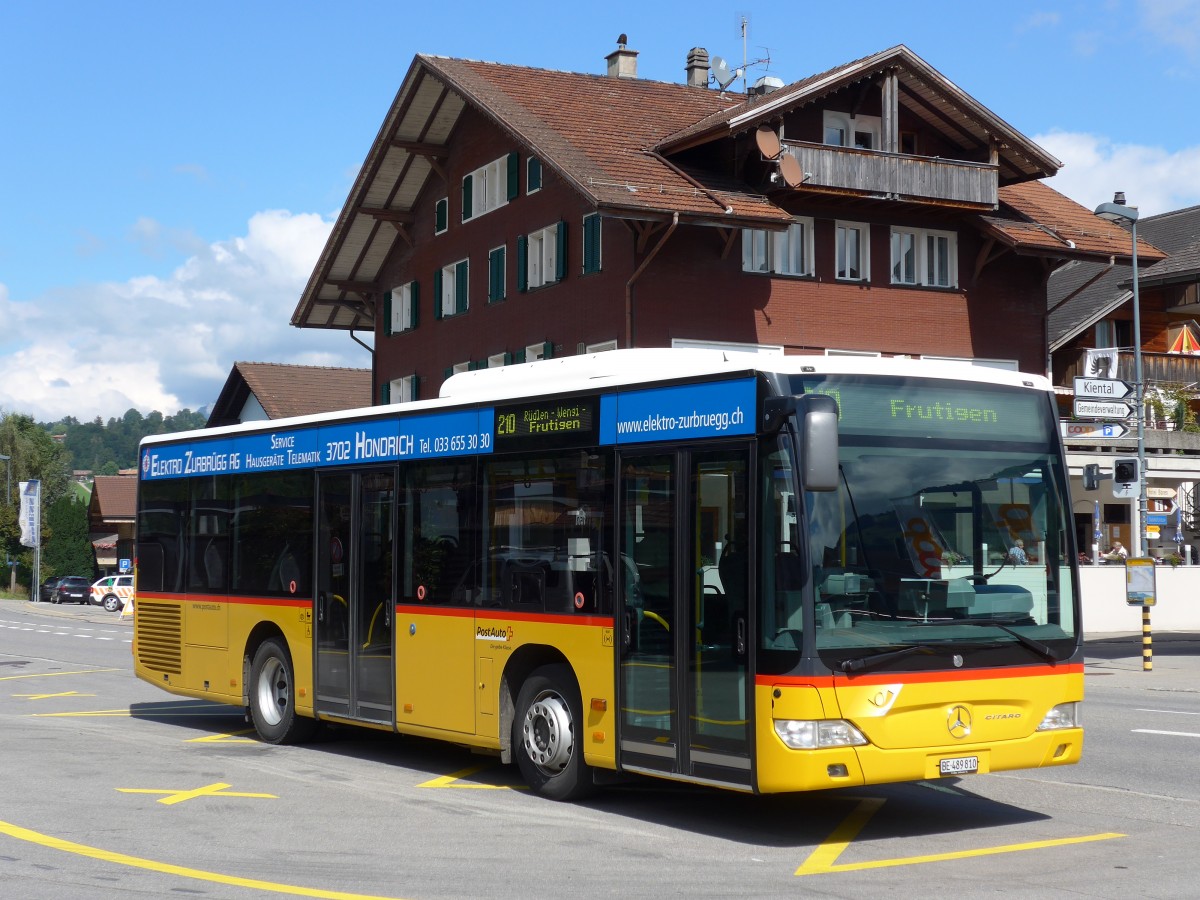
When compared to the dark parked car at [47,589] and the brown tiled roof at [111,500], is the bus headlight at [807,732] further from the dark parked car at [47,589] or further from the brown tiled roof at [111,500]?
the brown tiled roof at [111,500]

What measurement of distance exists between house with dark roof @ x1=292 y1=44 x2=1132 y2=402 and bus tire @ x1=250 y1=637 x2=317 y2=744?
697 inches

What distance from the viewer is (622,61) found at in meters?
44.6

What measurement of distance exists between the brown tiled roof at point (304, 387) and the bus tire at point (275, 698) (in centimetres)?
4788

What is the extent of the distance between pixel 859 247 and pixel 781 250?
7.13 ft

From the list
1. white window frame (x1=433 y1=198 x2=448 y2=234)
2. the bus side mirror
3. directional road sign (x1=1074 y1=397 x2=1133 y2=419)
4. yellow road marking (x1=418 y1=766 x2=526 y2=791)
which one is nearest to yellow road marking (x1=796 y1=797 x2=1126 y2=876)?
the bus side mirror

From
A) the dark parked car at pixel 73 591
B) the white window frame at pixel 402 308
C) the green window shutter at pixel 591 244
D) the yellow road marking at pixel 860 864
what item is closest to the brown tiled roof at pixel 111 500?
the dark parked car at pixel 73 591

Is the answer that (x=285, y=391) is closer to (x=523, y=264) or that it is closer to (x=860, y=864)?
(x=523, y=264)

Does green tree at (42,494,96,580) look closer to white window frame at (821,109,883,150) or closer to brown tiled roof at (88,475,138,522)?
brown tiled roof at (88,475,138,522)

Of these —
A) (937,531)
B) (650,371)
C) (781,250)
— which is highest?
(781,250)

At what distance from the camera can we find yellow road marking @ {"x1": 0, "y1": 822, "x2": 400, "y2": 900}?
320 inches

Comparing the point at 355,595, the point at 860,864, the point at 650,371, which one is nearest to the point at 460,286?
the point at 355,595

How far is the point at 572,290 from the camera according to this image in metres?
36.2

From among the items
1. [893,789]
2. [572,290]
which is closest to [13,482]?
[572,290]

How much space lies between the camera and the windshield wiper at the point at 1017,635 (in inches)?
381
